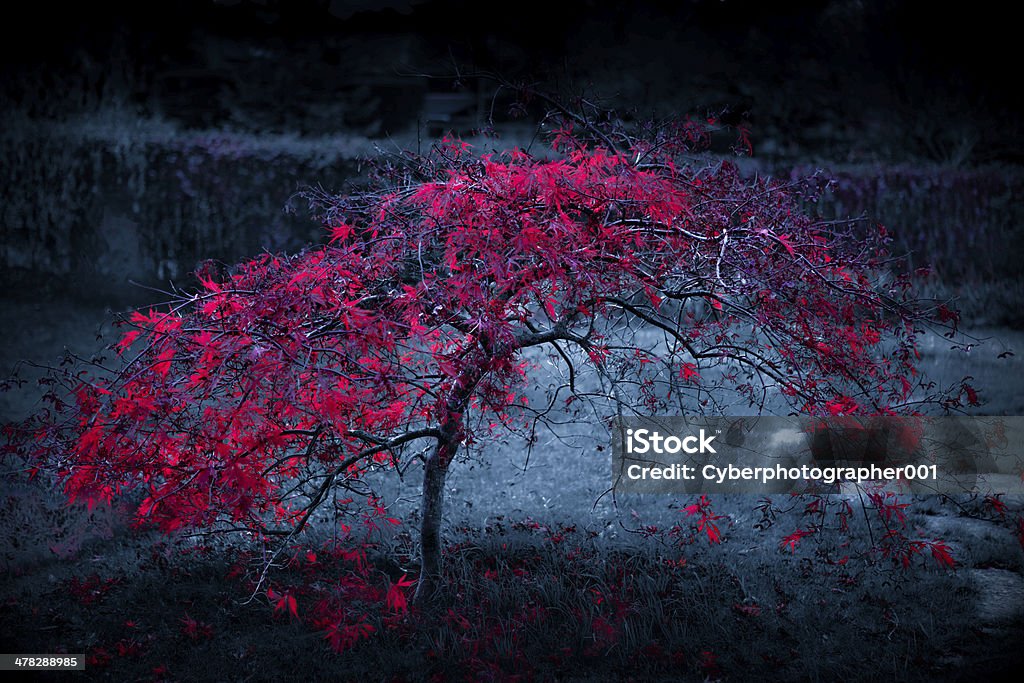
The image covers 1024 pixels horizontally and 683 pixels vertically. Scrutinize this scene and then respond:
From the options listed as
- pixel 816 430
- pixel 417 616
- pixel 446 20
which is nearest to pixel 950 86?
pixel 446 20

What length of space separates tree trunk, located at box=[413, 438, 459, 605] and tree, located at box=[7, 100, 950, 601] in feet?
0.05

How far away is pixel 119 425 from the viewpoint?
272 centimetres

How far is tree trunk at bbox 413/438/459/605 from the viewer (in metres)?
4.39

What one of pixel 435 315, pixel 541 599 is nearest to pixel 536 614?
pixel 541 599

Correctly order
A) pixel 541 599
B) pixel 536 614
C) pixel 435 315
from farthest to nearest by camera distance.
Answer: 1. pixel 541 599
2. pixel 536 614
3. pixel 435 315

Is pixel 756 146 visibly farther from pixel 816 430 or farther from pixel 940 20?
pixel 816 430

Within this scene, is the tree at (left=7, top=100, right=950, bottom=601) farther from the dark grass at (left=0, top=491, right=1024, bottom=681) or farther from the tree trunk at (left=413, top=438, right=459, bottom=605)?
the dark grass at (left=0, top=491, right=1024, bottom=681)

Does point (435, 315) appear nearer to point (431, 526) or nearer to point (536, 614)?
point (431, 526)

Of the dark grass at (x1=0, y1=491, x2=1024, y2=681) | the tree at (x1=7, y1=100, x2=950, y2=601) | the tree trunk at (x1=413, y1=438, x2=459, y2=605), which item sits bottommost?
the dark grass at (x1=0, y1=491, x2=1024, y2=681)

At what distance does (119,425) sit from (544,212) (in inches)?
75.3

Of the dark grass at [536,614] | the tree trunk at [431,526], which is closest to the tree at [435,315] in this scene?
the tree trunk at [431,526]

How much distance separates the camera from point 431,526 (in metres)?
4.47

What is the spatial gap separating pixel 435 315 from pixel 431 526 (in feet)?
5.07

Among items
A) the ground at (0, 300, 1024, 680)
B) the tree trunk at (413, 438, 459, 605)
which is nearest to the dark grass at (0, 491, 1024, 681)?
the ground at (0, 300, 1024, 680)
